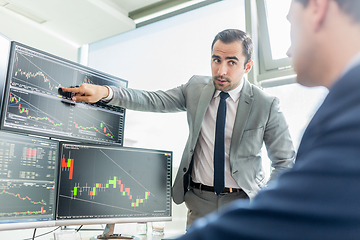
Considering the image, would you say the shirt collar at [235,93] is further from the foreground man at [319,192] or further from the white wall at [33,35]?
the white wall at [33,35]

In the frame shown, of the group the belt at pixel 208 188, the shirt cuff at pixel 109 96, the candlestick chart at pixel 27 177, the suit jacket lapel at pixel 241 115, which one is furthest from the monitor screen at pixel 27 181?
the suit jacket lapel at pixel 241 115

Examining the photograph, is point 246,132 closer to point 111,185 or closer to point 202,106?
point 202,106

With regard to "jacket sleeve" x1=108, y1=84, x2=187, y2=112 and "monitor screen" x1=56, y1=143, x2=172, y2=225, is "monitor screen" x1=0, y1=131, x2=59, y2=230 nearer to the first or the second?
"monitor screen" x1=56, y1=143, x2=172, y2=225

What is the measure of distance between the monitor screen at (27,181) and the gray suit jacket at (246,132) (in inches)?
18.4

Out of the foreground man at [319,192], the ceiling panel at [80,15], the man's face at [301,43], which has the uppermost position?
the ceiling panel at [80,15]

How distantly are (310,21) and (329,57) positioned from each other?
5 centimetres

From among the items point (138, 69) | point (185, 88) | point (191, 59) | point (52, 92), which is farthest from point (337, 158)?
point (138, 69)

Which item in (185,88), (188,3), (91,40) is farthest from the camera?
(91,40)

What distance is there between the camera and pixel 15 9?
282 centimetres

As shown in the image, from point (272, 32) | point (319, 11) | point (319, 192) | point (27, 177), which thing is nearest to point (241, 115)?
point (27, 177)

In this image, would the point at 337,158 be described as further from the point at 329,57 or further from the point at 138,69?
the point at 138,69

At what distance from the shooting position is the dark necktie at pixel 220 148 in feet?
5.24

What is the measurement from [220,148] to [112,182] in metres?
0.58

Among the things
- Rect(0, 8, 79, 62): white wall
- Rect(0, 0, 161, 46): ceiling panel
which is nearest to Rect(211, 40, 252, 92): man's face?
Rect(0, 0, 161, 46): ceiling panel
